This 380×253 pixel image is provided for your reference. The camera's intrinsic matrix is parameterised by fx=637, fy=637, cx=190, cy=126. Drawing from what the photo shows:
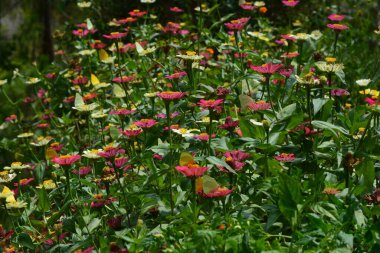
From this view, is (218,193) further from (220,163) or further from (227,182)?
(227,182)

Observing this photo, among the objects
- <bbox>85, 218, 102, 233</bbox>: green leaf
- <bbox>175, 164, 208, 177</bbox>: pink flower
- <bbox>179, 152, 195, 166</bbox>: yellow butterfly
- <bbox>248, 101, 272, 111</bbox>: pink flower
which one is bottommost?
<bbox>85, 218, 102, 233</bbox>: green leaf

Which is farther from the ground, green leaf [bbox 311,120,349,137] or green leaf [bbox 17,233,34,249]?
green leaf [bbox 311,120,349,137]

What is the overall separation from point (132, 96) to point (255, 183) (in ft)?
2.98

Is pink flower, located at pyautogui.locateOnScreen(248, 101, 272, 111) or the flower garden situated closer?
the flower garden

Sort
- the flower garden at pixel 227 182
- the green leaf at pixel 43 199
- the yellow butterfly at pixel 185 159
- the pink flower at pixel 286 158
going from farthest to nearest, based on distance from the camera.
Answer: the green leaf at pixel 43 199 → the pink flower at pixel 286 158 → the yellow butterfly at pixel 185 159 → the flower garden at pixel 227 182

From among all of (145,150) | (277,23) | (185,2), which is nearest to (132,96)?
(145,150)

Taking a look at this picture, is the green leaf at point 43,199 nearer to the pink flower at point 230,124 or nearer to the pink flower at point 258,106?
the pink flower at point 230,124

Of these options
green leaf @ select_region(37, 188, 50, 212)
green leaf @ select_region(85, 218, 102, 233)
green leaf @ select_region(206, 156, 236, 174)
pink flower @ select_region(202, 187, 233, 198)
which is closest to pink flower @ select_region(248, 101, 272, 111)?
green leaf @ select_region(206, 156, 236, 174)

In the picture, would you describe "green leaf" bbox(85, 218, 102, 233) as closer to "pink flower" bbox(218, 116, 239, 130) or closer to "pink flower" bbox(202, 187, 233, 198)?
"pink flower" bbox(202, 187, 233, 198)

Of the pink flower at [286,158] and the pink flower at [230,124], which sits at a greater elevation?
the pink flower at [230,124]

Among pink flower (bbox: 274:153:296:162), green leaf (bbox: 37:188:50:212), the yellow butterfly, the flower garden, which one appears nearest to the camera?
the flower garden

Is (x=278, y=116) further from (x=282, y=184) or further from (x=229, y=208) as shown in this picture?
(x=282, y=184)

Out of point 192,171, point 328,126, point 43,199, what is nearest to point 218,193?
point 192,171

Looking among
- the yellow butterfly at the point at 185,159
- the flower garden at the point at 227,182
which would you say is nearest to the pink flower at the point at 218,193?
the flower garden at the point at 227,182
